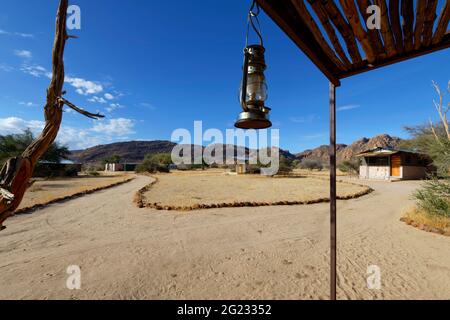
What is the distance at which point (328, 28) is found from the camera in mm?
1734

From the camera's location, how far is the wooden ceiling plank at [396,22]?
159cm

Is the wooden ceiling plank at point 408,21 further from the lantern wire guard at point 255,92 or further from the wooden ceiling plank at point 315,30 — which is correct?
the lantern wire guard at point 255,92

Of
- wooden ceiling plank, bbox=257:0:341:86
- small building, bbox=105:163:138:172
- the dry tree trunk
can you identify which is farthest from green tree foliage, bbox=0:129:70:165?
wooden ceiling plank, bbox=257:0:341:86

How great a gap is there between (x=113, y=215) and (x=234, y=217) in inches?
166

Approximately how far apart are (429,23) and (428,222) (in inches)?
259

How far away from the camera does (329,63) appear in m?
2.30

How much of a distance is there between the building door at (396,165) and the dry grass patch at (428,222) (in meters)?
19.5

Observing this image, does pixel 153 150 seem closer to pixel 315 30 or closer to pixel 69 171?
pixel 69 171

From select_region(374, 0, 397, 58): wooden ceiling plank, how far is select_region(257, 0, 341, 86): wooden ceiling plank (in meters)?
0.50

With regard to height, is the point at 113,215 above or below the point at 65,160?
below

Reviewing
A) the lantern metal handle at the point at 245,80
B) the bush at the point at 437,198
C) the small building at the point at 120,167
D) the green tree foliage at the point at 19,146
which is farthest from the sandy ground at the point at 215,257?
the small building at the point at 120,167

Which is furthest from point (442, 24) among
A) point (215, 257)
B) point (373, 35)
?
point (215, 257)
